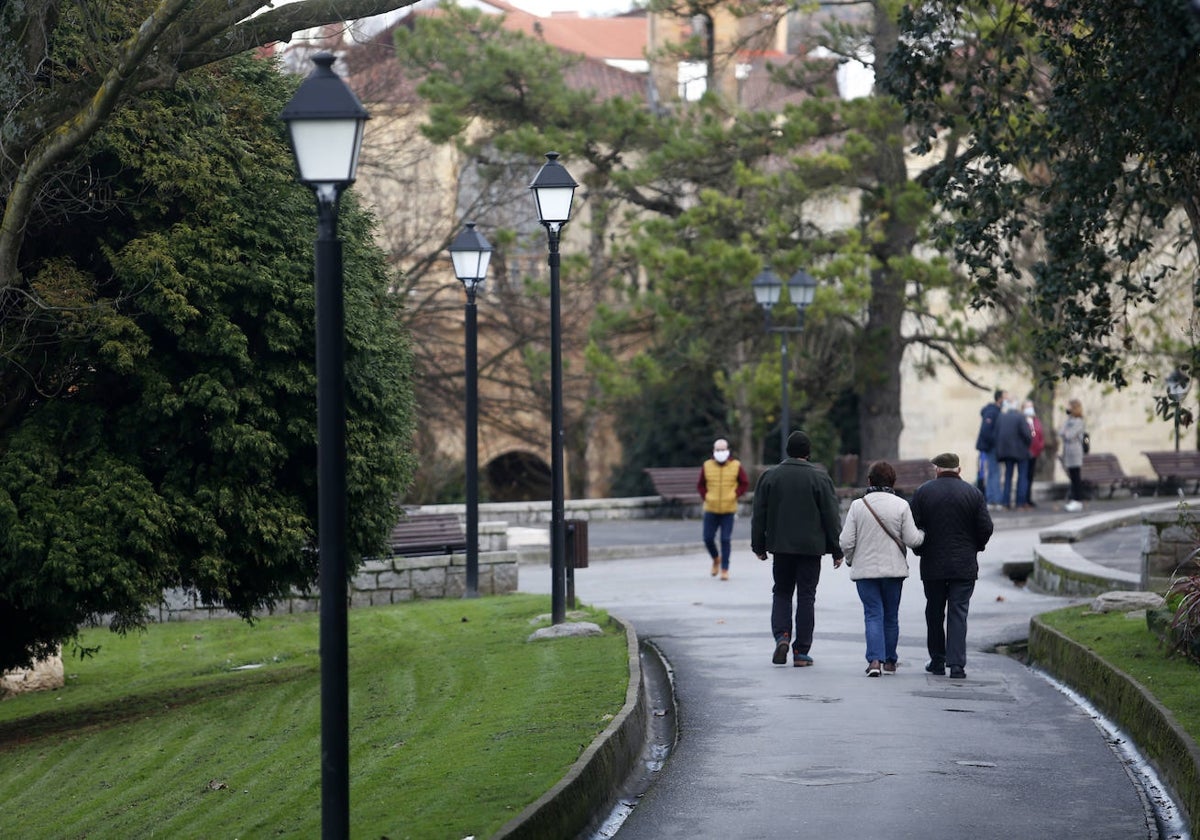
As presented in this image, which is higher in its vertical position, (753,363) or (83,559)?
(753,363)

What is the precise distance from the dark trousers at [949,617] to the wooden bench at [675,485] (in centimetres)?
1990

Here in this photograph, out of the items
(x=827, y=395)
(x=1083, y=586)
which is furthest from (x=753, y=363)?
(x=1083, y=586)

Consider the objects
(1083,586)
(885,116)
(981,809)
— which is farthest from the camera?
(885,116)

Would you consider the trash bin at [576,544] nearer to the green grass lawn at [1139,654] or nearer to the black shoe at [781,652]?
the black shoe at [781,652]

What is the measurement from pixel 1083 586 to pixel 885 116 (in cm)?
1533

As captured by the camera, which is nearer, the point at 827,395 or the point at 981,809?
the point at 981,809

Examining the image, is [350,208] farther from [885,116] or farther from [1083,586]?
[885,116]

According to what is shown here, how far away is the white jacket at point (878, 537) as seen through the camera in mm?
13023

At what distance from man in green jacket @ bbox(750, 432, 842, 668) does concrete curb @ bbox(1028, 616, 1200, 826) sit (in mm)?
1925

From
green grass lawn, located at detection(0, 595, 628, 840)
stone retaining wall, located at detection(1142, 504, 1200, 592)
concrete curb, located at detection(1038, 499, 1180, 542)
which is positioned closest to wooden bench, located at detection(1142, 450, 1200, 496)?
concrete curb, located at detection(1038, 499, 1180, 542)

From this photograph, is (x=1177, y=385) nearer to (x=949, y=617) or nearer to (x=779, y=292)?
(x=949, y=617)

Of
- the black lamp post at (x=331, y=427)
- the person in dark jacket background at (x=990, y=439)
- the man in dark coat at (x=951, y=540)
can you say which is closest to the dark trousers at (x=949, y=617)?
the man in dark coat at (x=951, y=540)

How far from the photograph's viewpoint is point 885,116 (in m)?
32.0

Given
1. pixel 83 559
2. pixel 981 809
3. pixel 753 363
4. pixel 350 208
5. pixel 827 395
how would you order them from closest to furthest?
pixel 981 809, pixel 83 559, pixel 350 208, pixel 753 363, pixel 827 395
